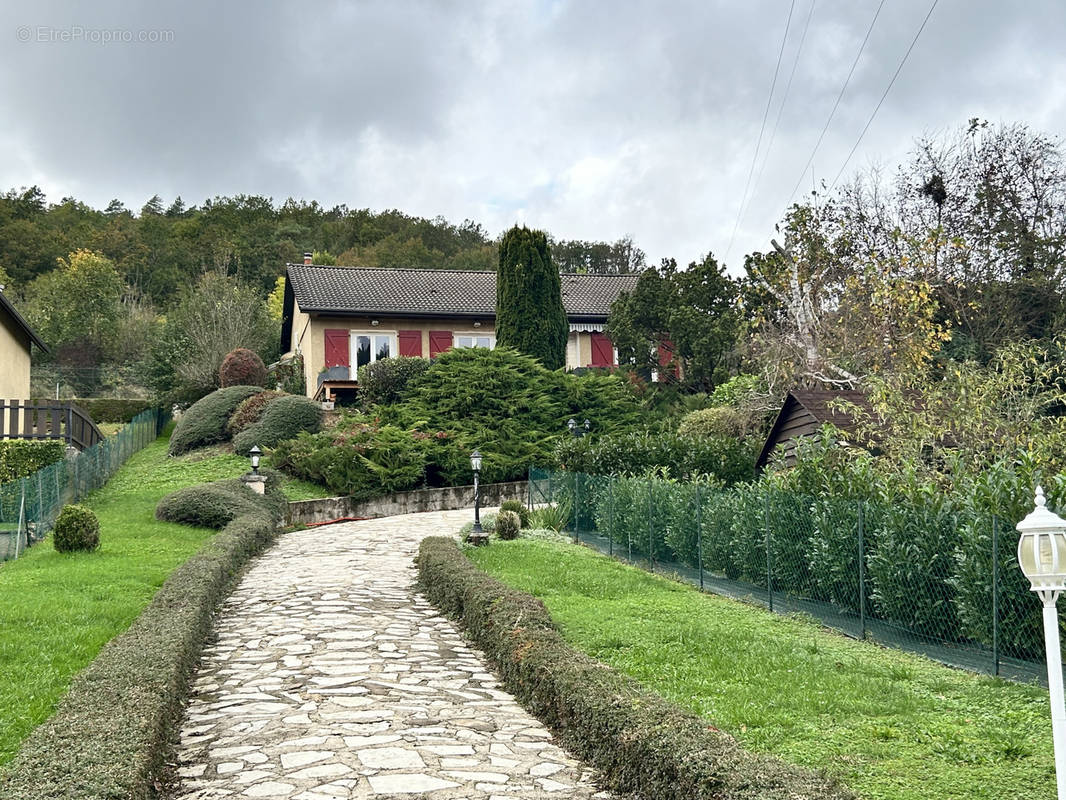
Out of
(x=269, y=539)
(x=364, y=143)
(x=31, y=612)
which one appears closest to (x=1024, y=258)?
(x=364, y=143)

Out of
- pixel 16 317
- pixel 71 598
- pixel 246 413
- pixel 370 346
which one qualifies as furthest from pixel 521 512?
pixel 370 346

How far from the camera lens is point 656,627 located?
32.9ft

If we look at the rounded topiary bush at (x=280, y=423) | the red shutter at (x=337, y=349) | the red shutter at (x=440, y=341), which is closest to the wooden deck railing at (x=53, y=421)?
the rounded topiary bush at (x=280, y=423)

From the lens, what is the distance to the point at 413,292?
4219 cm

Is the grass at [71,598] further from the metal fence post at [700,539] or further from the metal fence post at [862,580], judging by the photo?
the metal fence post at [862,580]

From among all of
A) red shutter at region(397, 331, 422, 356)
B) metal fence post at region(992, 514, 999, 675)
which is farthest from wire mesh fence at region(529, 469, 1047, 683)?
red shutter at region(397, 331, 422, 356)

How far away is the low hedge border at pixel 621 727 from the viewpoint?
192 inches

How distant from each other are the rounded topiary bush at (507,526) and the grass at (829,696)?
5993mm

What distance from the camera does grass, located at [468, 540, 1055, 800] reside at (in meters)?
5.45

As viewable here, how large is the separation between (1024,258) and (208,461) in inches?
913

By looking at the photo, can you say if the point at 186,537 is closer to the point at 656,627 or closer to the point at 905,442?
the point at 656,627

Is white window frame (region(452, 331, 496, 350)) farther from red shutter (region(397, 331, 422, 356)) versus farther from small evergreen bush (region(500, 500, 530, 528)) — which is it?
small evergreen bush (region(500, 500, 530, 528))

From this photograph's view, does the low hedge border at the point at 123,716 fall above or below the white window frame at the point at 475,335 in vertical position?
below

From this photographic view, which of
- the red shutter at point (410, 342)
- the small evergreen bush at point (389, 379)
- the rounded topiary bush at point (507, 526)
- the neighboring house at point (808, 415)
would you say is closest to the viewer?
the neighboring house at point (808, 415)
